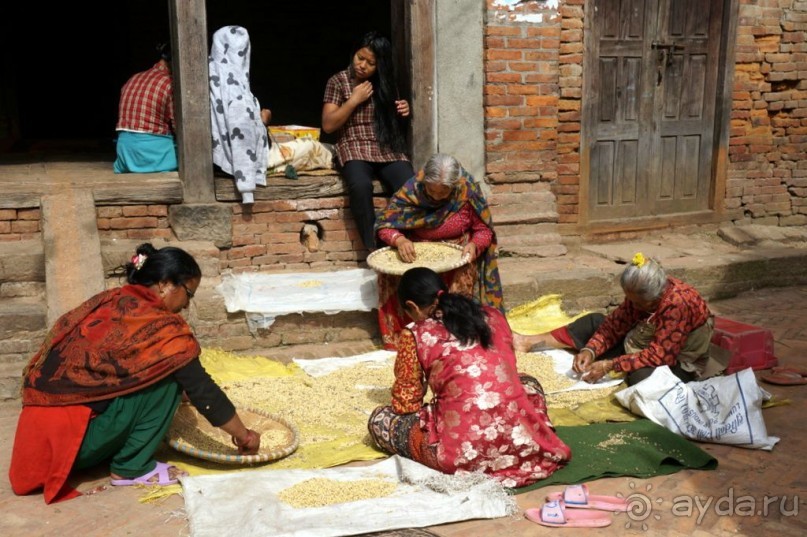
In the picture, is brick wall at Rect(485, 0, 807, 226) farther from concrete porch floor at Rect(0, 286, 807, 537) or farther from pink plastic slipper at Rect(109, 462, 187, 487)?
pink plastic slipper at Rect(109, 462, 187, 487)

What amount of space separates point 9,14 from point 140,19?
1547 mm

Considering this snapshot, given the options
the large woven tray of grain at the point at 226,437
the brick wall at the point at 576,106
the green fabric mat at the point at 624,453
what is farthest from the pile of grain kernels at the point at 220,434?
the brick wall at the point at 576,106

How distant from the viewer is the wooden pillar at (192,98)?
20.8 feet

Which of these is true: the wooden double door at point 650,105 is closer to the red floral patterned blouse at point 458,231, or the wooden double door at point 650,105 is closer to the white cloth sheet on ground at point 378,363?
the red floral patterned blouse at point 458,231

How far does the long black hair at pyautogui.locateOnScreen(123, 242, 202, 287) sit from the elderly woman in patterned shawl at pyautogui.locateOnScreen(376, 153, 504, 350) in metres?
2.12

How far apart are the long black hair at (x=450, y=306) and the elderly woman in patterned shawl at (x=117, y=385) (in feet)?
3.24

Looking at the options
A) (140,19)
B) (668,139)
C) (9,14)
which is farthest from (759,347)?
(9,14)

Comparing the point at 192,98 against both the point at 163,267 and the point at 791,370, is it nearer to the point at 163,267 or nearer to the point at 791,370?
the point at 163,267

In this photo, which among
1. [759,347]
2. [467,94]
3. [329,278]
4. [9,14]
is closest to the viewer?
[759,347]

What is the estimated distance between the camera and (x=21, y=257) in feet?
18.7

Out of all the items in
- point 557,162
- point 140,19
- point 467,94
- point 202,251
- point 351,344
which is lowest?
point 351,344

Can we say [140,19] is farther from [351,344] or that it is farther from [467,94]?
[351,344]

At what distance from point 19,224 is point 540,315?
3.88 metres
